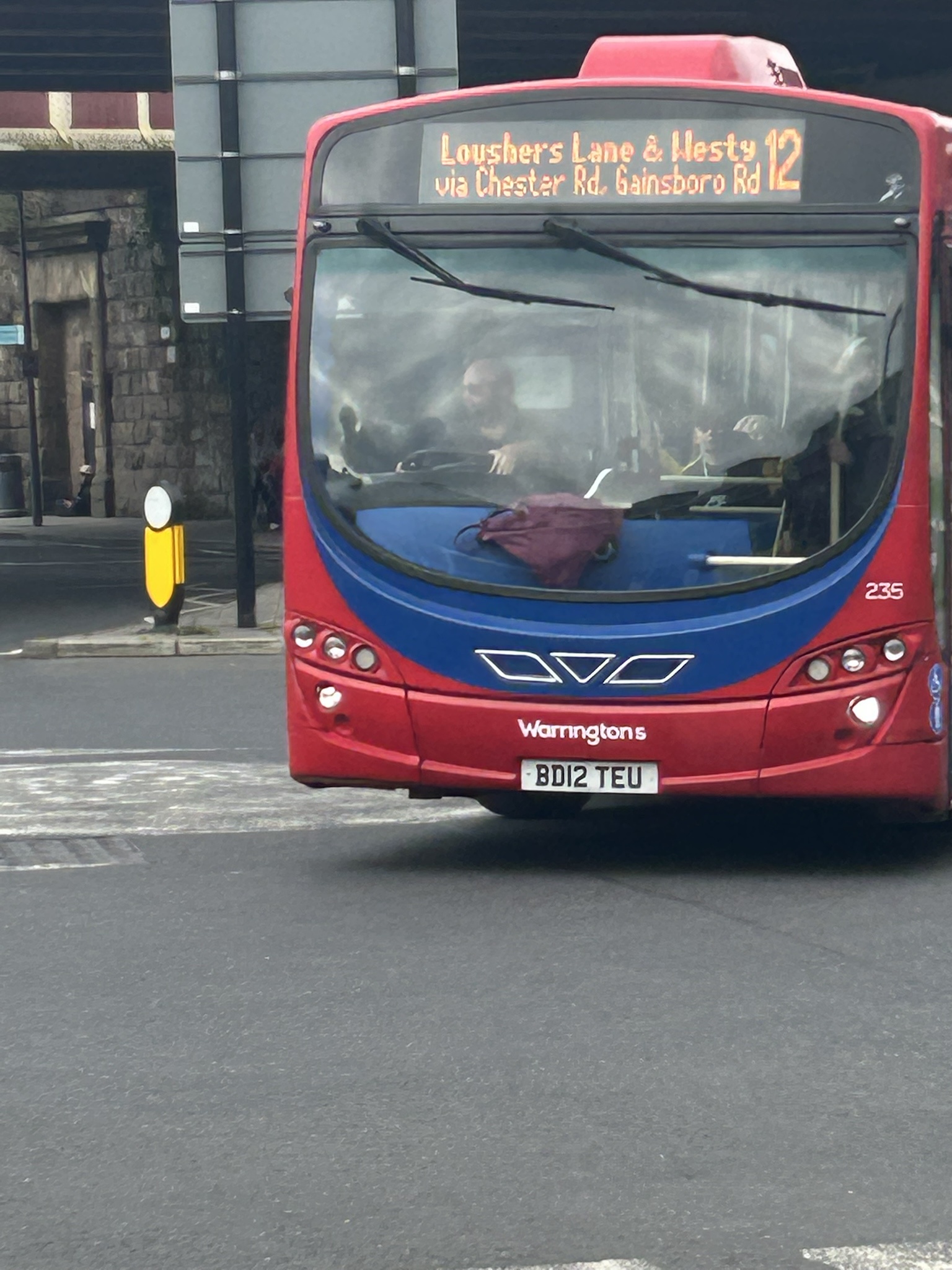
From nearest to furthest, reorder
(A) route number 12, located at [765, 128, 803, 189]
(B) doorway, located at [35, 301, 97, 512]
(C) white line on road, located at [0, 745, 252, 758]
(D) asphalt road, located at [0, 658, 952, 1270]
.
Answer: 1. (D) asphalt road, located at [0, 658, 952, 1270]
2. (A) route number 12, located at [765, 128, 803, 189]
3. (C) white line on road, located at [0, 745, 252, 758]
4. (B) doorway, located at [35, 301, 97, 512]

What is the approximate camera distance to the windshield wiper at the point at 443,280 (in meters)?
8.00

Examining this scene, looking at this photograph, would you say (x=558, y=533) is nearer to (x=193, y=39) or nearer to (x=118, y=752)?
(x=118, y=752)

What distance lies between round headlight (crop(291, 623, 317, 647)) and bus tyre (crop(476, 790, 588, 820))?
47.1 inches

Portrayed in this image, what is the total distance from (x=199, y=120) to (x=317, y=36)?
111cm

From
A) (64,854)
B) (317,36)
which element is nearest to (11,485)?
(317,36)

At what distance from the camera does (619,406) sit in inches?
313

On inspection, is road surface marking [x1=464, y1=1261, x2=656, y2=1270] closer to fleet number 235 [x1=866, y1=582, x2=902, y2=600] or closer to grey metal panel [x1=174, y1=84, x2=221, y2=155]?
fleet number 235 [x1=866, y1=582, x2=902, y2=600]

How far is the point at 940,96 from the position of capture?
26891 mm

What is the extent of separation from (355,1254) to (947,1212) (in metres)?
1.13

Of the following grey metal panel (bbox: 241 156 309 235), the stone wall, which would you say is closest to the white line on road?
grey metal panel (bbox: 241 156 309 235)

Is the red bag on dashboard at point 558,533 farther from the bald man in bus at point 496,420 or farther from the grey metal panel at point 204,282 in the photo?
the grey metal panel at point 204,282

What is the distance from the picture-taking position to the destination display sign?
802 centimetres

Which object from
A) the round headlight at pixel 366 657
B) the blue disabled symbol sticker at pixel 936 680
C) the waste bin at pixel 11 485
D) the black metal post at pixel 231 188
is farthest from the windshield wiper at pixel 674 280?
the waste bin at pixel 11 485

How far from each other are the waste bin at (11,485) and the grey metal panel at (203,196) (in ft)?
80.4
